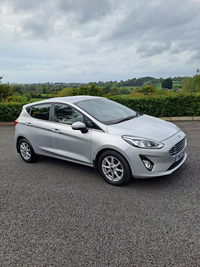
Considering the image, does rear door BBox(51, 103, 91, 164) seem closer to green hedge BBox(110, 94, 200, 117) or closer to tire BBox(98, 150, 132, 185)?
tire BBox(98, 150, 132, 185)

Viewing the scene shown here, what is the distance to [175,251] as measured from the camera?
2.48 metres

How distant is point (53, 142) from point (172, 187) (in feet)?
8.63

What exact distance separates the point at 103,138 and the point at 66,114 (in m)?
1.21

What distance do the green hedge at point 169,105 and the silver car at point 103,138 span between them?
6.54 metres

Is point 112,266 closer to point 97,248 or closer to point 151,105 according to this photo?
point 97,248

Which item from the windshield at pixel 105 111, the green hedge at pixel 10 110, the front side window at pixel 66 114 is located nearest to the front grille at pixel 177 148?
the windshield at pixel 105 111

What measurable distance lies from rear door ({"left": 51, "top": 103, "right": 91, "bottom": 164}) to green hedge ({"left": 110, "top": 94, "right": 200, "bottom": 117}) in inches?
291

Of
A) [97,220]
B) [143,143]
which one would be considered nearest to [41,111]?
[143,143]

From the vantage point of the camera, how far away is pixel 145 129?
4160 millimetres

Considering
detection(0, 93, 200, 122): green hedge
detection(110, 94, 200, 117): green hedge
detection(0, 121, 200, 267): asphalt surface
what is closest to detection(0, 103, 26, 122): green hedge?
detection(0, 93, 200, 122): green hedge

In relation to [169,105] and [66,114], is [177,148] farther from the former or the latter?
[169,105]

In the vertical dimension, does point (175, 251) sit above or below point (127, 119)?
below

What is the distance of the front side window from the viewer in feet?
15.0

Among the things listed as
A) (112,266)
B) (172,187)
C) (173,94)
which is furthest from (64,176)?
(173,94)
